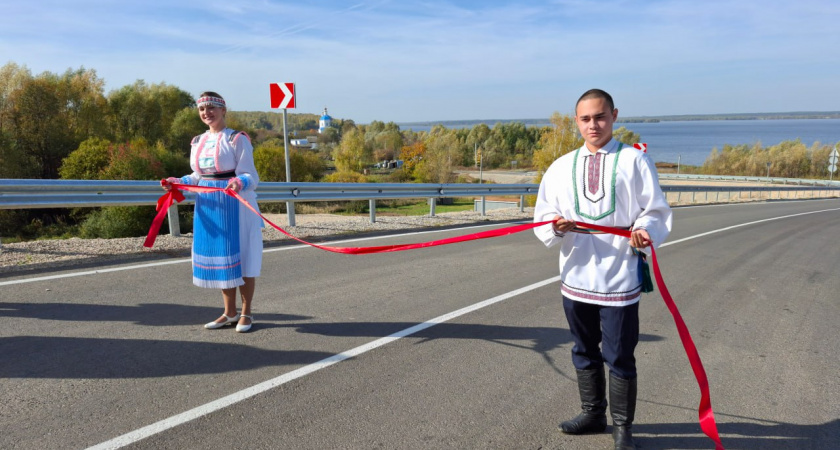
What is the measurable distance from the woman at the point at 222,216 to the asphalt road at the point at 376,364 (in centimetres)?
49

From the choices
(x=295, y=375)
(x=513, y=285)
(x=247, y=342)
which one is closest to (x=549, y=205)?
(x=295, y=375)

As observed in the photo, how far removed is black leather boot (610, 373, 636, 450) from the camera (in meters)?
3.10

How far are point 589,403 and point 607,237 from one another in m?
1.04

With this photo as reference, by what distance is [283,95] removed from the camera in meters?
11.7

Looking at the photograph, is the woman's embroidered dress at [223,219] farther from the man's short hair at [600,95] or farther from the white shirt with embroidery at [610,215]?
the man's short hair at [600,95]

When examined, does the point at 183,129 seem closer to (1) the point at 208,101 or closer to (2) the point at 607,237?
(1) the point at 208,101

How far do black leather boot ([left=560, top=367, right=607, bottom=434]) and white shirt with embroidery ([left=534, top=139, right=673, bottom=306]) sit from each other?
53 cm

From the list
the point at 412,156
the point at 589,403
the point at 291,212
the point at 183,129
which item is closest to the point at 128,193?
the point at 291,212

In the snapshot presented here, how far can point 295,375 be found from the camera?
3965 mm

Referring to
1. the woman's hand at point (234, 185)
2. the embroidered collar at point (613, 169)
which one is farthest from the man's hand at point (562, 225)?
the woman's hand at point (234, 185)

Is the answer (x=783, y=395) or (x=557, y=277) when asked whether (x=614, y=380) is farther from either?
(x=557, y=277)

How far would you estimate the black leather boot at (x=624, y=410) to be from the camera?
310 centimetres

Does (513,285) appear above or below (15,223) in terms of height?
above

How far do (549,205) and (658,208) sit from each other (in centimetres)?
61
